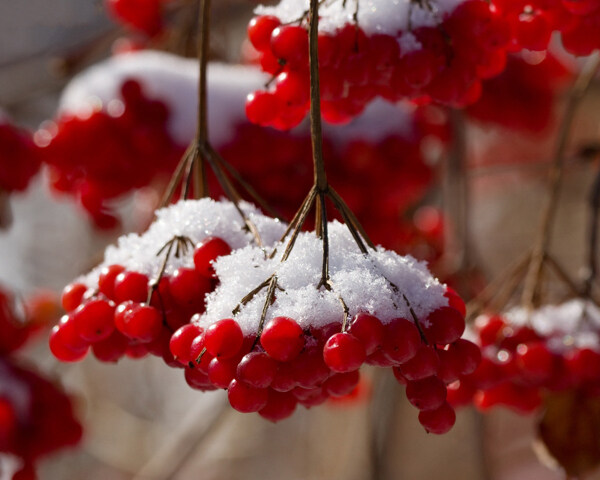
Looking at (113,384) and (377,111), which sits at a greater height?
(377,111)

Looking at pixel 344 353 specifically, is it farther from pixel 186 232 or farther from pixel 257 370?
pixel 186 232

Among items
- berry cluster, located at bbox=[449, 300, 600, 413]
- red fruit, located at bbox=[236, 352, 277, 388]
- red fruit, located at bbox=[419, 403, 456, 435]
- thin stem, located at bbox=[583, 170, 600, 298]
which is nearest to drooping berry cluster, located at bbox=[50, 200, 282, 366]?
red fruit, located at bbox=[236, 352, 277, 388]

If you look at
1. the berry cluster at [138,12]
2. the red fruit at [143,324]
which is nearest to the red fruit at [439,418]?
the red fruit at [143,324]

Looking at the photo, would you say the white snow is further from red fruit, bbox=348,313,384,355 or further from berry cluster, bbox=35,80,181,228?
berry cluster, bbox=35,80,181,228

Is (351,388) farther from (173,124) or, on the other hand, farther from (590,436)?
(173,124)

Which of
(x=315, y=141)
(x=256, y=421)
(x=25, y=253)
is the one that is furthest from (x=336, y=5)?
(x=25, y=253)

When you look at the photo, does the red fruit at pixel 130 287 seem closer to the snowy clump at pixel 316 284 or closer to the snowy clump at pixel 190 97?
the snowy clump at pixel 316 284
